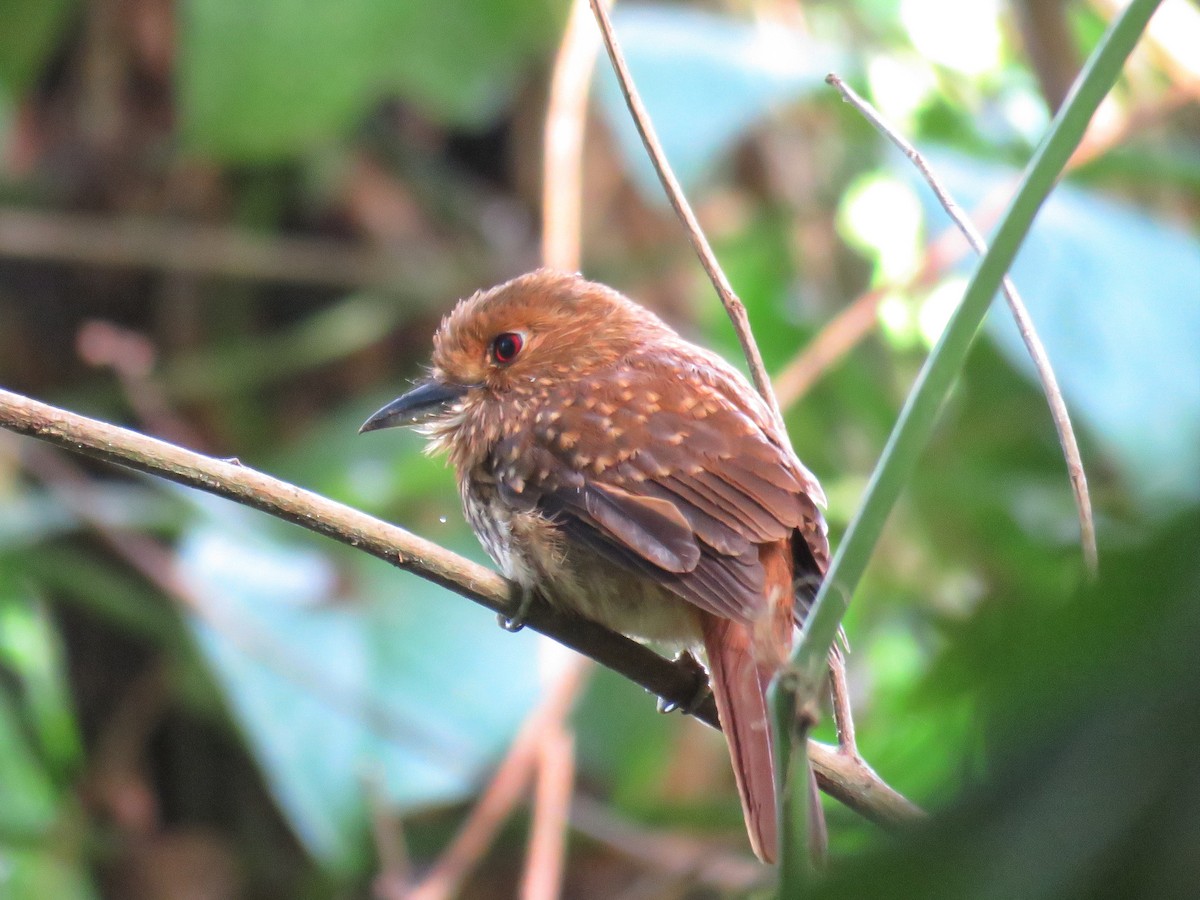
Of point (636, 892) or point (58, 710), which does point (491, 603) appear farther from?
point (58, 710)

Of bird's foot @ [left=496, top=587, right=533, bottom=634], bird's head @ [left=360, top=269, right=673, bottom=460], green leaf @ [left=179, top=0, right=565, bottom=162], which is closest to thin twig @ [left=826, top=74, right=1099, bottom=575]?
bird's foot @ [left=496, top=587, right=533, bottom=634]

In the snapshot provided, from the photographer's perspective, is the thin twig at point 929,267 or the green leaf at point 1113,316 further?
the thin twig at point 929,267

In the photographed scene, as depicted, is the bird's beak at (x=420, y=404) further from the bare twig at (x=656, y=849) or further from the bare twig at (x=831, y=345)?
the bare twig at (x=656, y=849)

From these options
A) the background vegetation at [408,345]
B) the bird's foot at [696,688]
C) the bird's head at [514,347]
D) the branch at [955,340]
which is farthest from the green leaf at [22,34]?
the branch at [955,340]

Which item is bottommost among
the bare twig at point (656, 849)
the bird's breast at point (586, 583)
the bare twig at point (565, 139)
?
the bare twig at point (656, 849)

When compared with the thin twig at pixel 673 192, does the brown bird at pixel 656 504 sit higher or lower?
lower

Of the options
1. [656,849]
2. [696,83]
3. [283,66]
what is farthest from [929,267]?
[283,66]

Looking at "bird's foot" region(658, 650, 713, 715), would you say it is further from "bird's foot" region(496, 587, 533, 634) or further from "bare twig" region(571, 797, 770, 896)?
"bare twig" region(571, 797, 770, 896)
